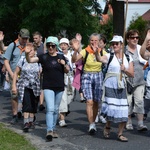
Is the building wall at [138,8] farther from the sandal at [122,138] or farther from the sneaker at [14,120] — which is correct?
the sandal at [122,138]

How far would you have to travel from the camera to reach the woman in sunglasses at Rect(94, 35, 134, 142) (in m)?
8.04

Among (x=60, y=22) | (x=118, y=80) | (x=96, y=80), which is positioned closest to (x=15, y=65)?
(x=96, y=80)

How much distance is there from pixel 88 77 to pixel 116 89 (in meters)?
0.91

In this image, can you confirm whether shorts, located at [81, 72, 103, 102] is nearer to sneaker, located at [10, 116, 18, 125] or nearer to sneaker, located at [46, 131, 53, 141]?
sneaker, located at [46, 131, 53, 141]

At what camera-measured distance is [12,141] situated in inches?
305

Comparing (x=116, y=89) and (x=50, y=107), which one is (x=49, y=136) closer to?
(x=50, y=107)

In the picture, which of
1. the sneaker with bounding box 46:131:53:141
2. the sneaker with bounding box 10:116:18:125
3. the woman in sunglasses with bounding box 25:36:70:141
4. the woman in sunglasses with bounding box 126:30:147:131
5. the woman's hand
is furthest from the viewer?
the sneaker with bounding box 10:116:18:125

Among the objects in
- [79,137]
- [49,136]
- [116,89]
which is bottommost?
[79,137]

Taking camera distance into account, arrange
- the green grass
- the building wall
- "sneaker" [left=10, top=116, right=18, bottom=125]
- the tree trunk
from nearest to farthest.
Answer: the green grass
"sneaker" [left=10, top=116, right=18, bottom=125]
the tree trunk
the building wall

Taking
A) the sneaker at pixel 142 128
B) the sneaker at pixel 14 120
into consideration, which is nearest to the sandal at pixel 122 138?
the sneaker at pixel 142 128

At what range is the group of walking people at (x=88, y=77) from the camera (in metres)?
8.05

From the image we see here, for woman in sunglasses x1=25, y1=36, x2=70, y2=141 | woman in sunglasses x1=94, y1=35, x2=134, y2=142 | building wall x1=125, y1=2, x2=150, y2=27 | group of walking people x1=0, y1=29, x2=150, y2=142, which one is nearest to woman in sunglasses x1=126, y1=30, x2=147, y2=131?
group of walking people x1=0, y1=29, x2=150, y2=142

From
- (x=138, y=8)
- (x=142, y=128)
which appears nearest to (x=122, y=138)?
(x=142, y=128)

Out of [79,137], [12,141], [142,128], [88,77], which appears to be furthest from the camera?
[142,128]
